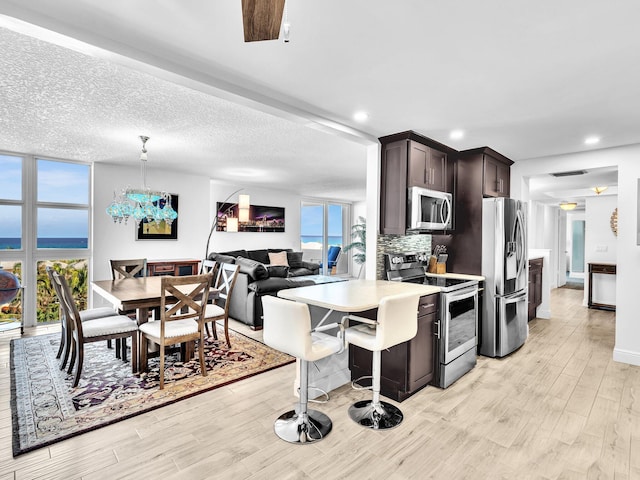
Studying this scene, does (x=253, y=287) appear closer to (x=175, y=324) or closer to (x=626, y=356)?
(x=175, y=324)

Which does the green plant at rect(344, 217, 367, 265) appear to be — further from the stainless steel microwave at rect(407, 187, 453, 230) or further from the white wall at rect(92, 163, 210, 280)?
the stainless steel microwave at rect(407, 187, 453, 230)

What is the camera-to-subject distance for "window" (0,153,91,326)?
4.90 meters

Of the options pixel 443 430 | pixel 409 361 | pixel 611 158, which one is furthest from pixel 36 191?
pixel 611 158

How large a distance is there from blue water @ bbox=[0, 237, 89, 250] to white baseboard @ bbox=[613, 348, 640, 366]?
733 centimetres

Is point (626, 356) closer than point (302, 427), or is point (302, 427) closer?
point (302, 427)

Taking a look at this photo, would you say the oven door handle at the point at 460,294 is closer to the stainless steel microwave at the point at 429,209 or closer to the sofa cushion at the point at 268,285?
the stainless steel microwave at the point at 429,209

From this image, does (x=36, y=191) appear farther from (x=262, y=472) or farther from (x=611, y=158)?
(x=611, y=158)

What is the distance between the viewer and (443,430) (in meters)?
2.37

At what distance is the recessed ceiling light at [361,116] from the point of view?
293cm

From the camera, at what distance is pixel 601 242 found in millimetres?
6570

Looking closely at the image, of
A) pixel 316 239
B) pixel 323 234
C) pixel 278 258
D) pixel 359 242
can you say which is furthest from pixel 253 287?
pixel 323 234

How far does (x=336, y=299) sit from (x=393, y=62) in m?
1.56

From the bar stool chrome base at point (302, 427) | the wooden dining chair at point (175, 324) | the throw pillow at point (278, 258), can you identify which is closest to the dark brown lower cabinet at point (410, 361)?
the bar stool chrome base at point (302, 427)

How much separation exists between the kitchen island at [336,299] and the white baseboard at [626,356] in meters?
2.47
